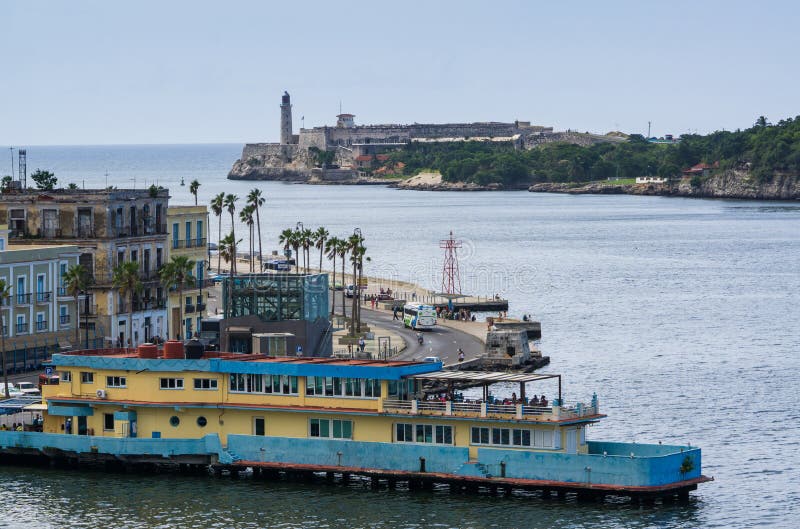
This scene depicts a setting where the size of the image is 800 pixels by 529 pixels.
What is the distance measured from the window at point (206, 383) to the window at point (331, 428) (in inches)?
183

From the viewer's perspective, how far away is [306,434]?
69188mm

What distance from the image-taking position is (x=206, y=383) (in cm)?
7062

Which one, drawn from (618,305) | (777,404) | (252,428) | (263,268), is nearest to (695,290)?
(618,305)

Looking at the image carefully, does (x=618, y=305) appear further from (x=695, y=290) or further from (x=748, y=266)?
(x=748, y=266)

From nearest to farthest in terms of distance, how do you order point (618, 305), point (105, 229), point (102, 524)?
point (102, 524), point (105, 229), point (618, 305)

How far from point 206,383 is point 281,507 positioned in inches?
306

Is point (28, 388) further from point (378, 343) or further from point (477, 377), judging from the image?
point (378, 343)

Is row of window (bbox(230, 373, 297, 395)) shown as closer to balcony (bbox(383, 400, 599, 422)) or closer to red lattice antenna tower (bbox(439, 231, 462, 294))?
balcony (bbox(383, 400, 599, 422))

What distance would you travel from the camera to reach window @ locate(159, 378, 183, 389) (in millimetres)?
70812

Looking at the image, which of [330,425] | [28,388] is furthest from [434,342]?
[330,425]

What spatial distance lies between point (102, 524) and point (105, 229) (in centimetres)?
3653

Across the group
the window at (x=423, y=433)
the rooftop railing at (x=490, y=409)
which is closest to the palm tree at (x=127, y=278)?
the rooftop railing at (x=490, y=409)

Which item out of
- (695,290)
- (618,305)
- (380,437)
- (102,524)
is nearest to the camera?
(102,524)

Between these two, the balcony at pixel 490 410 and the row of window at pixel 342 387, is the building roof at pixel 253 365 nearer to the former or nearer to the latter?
the row of window at pixel 342 387
